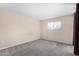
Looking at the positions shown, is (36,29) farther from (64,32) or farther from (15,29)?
(64,32)

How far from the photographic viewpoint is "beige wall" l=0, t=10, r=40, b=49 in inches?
171

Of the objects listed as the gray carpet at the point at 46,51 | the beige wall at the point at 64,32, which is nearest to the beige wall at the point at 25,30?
the beige wall at the point at 64,32

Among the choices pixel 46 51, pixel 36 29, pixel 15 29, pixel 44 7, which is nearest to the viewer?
pixel 44 7

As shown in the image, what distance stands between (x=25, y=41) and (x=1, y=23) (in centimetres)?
187

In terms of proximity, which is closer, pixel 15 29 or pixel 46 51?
pixel 46 51

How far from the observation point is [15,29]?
16.1 ft

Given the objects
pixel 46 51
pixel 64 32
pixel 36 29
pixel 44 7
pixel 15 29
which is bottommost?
pixel 46 51

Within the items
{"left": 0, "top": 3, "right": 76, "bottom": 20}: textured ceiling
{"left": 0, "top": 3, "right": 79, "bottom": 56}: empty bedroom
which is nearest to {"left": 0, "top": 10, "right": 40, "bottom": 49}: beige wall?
{"left": 0, "top": 3, "right": 79, "bottom": 56}: empty bedroom

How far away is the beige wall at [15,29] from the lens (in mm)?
4332

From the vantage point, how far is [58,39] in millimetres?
5672

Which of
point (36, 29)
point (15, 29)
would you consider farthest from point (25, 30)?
point (36, 29)

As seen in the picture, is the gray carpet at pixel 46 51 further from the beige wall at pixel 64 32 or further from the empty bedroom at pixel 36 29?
the beige wall at pixel 64 32

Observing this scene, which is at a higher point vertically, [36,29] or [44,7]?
[44,7]

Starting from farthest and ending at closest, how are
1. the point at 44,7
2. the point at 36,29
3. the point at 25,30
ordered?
the point at 36,29
the point at 25,30
the point at 44,7
